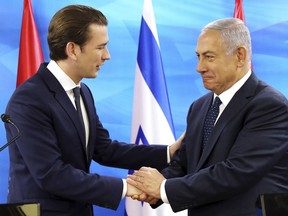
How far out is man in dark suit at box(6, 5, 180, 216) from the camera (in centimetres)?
332

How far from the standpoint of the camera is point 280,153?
3.21 meters

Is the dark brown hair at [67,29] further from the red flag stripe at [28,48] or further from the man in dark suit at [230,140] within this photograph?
the red flag stripe at [28,48]

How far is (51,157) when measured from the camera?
3.32 meters

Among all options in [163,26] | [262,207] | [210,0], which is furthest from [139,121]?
[262,207]

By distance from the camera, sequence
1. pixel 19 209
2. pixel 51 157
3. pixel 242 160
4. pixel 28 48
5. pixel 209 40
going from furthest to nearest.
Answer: pixel 28 48
pixel 209 40
pixel 51 157
pixel 242 160
pixel 19 209

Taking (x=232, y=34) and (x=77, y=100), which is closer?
(x=232, y=34)

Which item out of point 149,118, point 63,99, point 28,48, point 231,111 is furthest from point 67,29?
point 149,118

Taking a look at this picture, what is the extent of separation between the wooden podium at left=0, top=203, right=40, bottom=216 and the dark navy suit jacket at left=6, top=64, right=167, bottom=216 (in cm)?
96

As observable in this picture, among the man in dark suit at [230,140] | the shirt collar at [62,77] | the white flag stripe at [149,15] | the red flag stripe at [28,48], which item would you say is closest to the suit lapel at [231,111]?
the man in dark suit at [230,140]

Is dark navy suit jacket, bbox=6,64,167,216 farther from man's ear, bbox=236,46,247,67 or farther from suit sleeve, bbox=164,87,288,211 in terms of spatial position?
man's ear, bbox=236,46,247,67

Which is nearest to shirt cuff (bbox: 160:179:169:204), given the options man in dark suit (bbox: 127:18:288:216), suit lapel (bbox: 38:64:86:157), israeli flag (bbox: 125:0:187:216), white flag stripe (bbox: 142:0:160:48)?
man in dark suit (bbox: 127:18:288:216)

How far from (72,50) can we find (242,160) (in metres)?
1.12

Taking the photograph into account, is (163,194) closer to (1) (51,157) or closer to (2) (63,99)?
(1) (51,157)

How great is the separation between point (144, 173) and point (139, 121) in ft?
4.13
